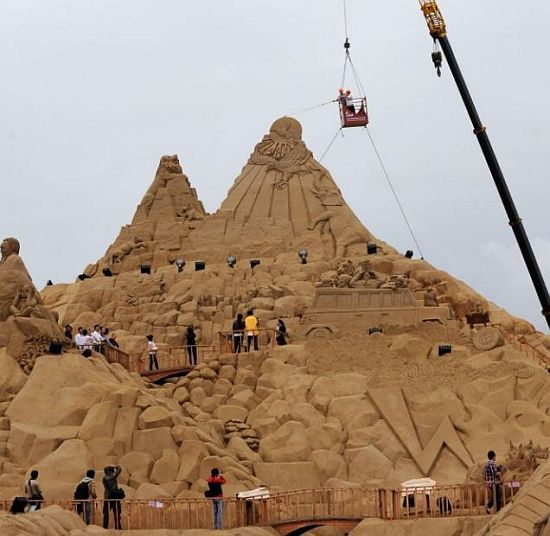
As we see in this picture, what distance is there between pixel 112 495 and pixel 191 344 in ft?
34.8

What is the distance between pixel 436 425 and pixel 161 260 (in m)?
13.4

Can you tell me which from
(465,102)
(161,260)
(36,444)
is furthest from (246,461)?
(161,260)

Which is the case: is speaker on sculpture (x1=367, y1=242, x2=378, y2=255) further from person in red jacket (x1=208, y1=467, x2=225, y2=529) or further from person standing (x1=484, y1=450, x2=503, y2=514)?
person standing (x1=484, y1=450, x2=503, y2=514)

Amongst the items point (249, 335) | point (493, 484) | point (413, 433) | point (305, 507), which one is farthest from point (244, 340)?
point (493, 484)

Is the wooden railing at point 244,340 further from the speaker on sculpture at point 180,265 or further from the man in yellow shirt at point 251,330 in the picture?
the speaker on sculpture at point 180,265

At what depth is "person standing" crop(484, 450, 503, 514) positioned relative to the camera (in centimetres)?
2986

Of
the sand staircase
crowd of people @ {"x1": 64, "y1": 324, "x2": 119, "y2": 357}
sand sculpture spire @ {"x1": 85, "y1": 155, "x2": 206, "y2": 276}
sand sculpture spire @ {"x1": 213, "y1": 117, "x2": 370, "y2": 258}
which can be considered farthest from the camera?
sand sculpture spire @ {"x1": 85, "y1": 155, "x2": 206, "y2": 276}

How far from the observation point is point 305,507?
1254 inches

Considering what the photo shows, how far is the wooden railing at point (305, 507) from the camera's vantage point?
97.8ft

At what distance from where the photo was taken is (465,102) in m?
34.9

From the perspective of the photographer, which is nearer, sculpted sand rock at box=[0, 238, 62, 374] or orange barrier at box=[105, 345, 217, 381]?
sculpted sand rock at box=[0, 238, 62, 374]

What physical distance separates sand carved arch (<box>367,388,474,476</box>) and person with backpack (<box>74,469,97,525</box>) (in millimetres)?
7691

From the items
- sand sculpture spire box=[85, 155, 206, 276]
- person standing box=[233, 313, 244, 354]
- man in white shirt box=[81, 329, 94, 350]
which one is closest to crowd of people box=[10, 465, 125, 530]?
man in white shirt box=[81, 329, 94, 350]

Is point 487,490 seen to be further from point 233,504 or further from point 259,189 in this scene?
point 259,189
